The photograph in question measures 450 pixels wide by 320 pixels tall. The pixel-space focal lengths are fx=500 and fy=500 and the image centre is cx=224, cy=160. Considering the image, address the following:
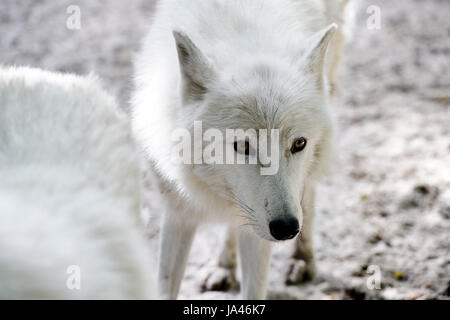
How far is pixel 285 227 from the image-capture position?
2578 millimetres

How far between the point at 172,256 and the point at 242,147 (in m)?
1.26

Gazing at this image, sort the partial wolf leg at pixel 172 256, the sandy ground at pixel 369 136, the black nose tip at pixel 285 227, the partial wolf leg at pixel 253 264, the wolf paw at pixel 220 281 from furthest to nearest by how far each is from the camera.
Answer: the sandy ground at pixel 369 136, the wolf paw at pixel 220 281, the partial wolf leg at pixel 172 256, the partial wolf leg at pixel 253 264, the black nose tip at pixel 285 227

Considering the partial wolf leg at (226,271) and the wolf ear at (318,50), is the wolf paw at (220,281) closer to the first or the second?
the partial wolf leg at (226,271)

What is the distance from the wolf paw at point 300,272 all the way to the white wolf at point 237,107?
86cm

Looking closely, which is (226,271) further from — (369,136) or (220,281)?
(369,136)

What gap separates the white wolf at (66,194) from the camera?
1639 millimetres

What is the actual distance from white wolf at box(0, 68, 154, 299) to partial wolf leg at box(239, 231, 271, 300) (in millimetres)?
1099

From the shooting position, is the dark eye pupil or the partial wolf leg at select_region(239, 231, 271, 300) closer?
the dark eye pupil

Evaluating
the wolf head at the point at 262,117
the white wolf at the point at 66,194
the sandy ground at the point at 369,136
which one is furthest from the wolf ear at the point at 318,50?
the white wolf at the point at 66,194

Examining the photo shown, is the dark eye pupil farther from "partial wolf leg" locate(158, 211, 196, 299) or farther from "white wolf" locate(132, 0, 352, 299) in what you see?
"partial wolf leg" locate(158, 211, 196, 299)

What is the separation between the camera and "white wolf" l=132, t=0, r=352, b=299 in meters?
2.68

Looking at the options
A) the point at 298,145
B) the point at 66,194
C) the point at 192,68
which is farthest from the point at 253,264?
the point at 66,194

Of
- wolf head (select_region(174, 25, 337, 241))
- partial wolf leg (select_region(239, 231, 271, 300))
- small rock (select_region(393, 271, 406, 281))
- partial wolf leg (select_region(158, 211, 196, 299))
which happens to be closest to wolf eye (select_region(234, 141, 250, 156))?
wolf head (select_region(174, 25, 337, 241))

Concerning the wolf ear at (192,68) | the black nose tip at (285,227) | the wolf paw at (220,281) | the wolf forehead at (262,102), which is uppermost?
the wolf ear at (192,68)
